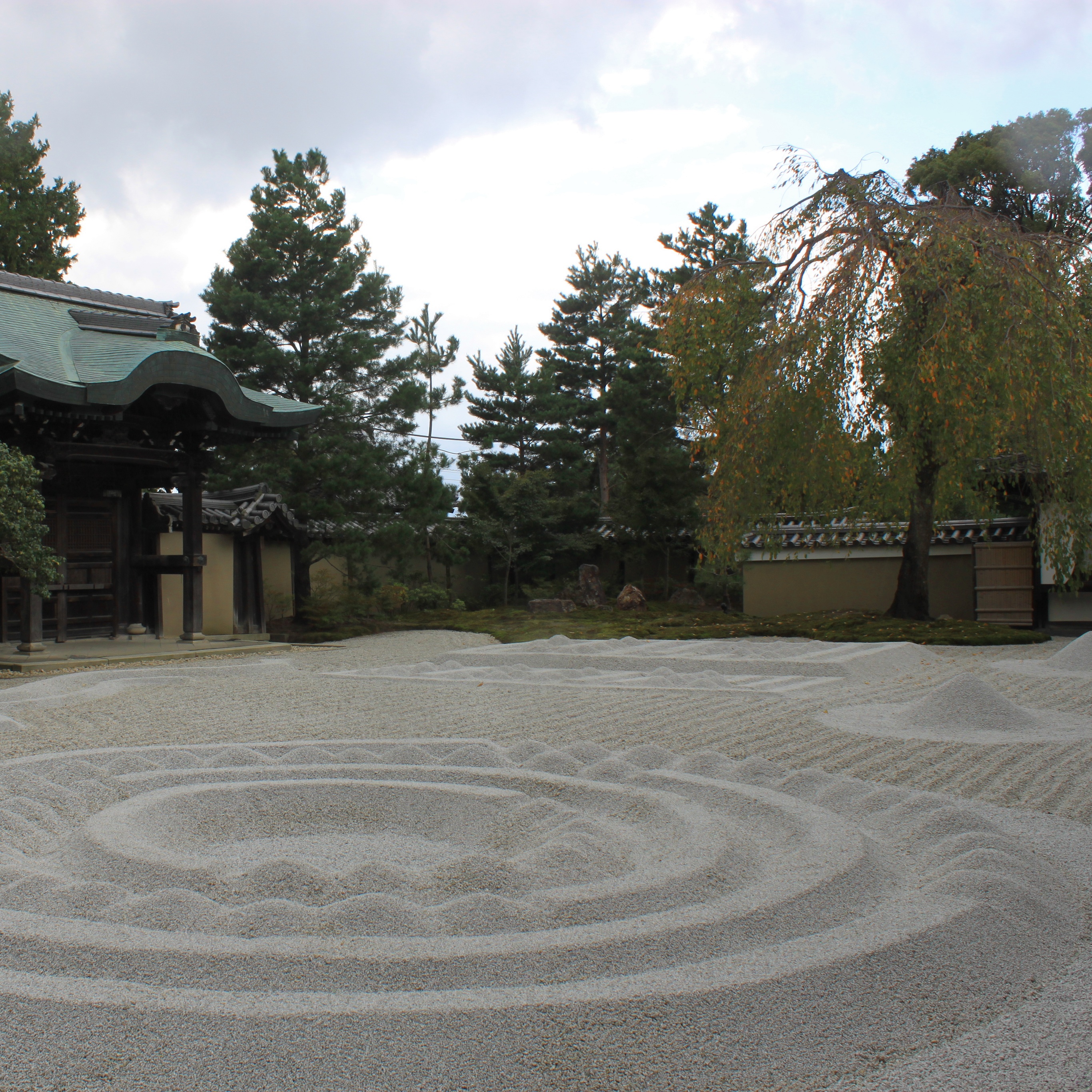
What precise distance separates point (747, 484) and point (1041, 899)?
8.31 m

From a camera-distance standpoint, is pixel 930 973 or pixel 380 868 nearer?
pixel 930 973

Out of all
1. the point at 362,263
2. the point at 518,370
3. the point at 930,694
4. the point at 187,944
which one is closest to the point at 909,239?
the point at 930,694

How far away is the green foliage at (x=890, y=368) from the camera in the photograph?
9.74 metres

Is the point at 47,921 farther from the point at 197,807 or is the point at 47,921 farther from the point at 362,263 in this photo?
the point at 362,263

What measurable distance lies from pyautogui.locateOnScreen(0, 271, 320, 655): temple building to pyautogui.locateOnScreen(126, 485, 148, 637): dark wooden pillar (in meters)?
0.02

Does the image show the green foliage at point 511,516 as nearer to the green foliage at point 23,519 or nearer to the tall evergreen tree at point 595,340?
the tall evergreen tree at point 595,340

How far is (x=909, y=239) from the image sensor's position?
1092 centimetres

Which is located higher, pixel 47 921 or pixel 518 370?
pixel 518 370

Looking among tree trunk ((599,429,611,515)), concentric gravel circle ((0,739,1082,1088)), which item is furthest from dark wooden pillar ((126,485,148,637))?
tree trunk ((599,429,611,515))

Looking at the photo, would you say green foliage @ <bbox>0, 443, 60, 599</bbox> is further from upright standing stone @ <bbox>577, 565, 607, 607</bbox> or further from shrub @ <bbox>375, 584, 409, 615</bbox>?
upright standing stone @ <bbox>577, 565, 607, 607</bbox>

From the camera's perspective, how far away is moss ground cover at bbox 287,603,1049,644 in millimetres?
11195

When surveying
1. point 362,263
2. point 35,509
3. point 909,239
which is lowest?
point 35,509

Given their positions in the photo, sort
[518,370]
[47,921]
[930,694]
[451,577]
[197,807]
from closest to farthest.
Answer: [47,921] → [197,807] → [930,694] → [451,577] → [518,370]

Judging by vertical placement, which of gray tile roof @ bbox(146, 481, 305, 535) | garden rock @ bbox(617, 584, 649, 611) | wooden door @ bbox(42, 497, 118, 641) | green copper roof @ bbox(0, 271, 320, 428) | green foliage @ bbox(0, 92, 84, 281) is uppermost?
green foliage @ bbox(0, 92, 84, 281)
